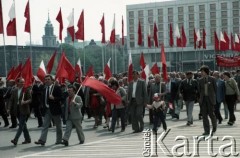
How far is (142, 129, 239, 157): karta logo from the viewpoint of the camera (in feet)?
39.3

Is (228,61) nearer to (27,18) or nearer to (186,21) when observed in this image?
(27,18)

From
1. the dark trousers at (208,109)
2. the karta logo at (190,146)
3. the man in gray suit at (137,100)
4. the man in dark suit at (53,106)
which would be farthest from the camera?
the man in gray suit at (137,100)

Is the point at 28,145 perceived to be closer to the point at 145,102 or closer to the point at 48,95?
Answer: the point at 48,95

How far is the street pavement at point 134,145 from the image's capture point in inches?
491

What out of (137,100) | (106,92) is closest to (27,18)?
(137,100)

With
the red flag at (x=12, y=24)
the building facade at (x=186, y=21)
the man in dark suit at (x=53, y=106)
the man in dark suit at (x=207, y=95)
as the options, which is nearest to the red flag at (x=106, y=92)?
the man in dark suit at (x=53, y=106)

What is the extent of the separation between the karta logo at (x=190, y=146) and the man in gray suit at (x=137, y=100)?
1.80 m

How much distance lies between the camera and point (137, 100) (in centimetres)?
1809

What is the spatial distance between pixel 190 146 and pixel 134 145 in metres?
1.52

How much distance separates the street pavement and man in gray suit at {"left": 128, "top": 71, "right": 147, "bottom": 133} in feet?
1.20

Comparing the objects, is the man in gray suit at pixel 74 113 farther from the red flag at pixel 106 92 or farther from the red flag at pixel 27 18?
the red flag at pixel 27 18

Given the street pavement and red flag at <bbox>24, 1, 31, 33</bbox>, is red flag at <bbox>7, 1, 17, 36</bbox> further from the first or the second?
the street pavement

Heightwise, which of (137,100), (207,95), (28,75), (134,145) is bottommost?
(134,145)

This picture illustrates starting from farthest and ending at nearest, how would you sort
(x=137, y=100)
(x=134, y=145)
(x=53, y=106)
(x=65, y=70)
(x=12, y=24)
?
(x=12, y=24) → (x=137, y=100) → (x=65, y=70) → (x=53, y=106) → (x=134, y=145)
